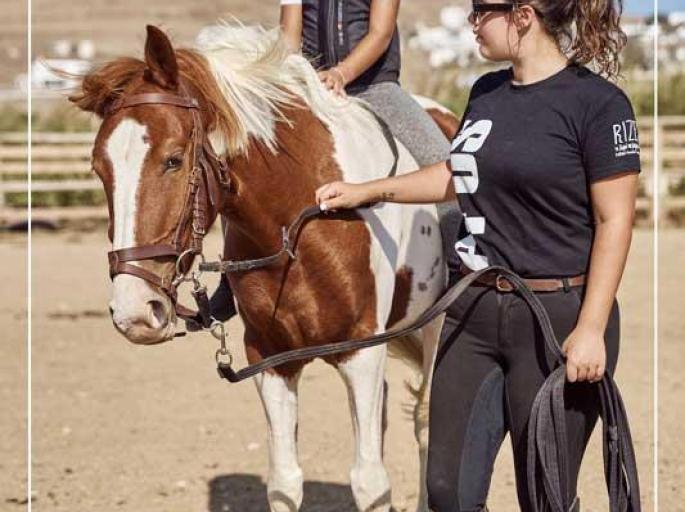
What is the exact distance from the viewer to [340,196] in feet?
13.1

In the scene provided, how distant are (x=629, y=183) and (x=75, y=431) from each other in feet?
16.6

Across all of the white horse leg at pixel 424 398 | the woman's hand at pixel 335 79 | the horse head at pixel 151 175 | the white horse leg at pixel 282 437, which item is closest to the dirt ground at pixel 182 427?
the white horse leg at pixel 424 398

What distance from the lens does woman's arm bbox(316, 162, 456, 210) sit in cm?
368

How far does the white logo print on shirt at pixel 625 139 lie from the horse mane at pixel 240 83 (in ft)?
4.48

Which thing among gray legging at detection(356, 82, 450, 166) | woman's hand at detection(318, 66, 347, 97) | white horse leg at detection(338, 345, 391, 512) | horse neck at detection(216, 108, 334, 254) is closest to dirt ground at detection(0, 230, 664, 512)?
white horse leg at detection(338, 345, 391, 512)

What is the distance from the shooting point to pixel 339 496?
6.09 meters

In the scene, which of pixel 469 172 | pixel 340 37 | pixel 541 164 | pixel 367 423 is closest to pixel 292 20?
pixel 340 37

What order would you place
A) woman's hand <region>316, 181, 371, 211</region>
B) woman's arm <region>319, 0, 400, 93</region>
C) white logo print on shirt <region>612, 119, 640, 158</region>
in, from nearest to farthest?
1. white logo print on shirt <region>612, 119, 640, 158</region>
2. woman's hand <region>316, 181, 371, 211</region>
3. woman's arm <region>319, 0, 400, 93</region>

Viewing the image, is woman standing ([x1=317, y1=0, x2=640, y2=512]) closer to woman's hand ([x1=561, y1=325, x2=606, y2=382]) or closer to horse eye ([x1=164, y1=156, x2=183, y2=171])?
woman's hand ([x1=561, y1=325, x2=606, y2=382])

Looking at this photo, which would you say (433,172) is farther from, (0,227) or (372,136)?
(0,227)

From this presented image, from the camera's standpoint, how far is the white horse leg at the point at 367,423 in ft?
14.2

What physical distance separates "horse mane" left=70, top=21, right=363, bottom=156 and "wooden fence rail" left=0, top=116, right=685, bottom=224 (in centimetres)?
1401

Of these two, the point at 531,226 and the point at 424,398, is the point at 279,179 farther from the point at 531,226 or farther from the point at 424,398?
the point at 424,398

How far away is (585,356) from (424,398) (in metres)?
2.57
